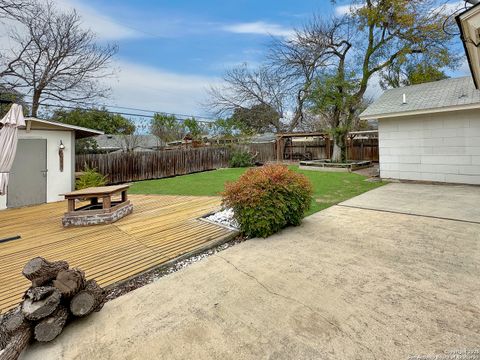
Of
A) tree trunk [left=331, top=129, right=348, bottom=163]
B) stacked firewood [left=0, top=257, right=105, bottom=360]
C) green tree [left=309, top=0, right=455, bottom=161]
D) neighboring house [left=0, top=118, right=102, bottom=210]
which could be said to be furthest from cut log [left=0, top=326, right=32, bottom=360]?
tree trunk [left=331, top=129, right=348, bottom=163]

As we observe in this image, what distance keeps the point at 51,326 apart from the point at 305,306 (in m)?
2.17

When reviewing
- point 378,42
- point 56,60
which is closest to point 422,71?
point 378,42

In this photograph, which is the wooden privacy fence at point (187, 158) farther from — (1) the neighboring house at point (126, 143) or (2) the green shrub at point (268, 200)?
(2) the green shrub at point (268, 200)

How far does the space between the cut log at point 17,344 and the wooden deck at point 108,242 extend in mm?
792

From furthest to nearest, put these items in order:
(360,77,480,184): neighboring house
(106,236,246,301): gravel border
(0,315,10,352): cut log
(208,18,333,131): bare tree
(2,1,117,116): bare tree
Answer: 1. (208,18,333,131): bare tree
2. (2,1,117,116): bare tree
3. (360,77,480,184): neighboring house
4. (106,236,246,301): gravel border
5. (0,315,10,352): cut log

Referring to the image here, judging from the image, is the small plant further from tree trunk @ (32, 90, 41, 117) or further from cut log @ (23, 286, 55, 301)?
cut log @ (23, 286, 55, 301)

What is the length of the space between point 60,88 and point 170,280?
1564 cm

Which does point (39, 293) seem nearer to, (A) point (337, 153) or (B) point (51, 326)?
(B) point (51, 326)

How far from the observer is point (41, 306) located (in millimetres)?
2037

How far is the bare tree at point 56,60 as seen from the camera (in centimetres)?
1239

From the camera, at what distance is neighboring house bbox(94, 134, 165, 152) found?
18.0m

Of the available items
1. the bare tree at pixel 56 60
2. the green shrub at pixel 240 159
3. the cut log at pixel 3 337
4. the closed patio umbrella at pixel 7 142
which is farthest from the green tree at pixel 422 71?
the cut log at pixel 3 337

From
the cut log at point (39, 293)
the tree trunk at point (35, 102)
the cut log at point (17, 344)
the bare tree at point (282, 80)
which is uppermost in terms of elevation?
the bare tree at point (282, 80)

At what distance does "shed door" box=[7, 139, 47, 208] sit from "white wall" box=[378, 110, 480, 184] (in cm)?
1192
